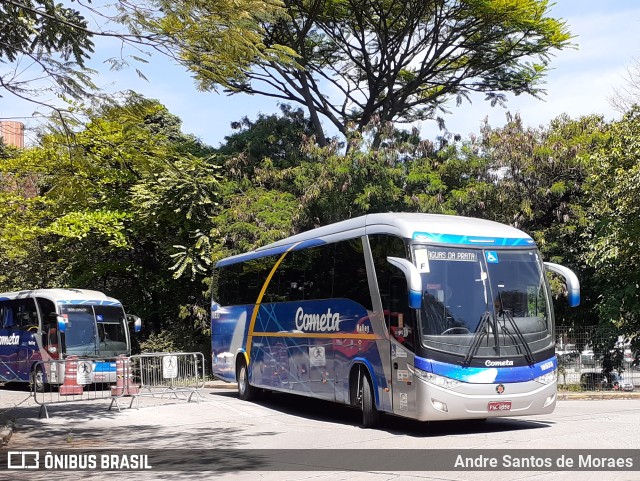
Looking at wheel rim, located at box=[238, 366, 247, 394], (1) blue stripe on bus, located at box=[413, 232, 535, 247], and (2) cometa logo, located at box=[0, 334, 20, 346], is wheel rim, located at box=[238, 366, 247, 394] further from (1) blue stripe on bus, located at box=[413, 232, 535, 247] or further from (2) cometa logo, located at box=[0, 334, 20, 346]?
(2) cometa logo, located at box=[0, 334, 20, 346]

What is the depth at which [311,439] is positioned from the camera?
43.4ft

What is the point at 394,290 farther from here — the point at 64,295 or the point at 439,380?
the point at 64,295

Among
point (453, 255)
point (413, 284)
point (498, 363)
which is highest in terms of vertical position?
point (453, 255)

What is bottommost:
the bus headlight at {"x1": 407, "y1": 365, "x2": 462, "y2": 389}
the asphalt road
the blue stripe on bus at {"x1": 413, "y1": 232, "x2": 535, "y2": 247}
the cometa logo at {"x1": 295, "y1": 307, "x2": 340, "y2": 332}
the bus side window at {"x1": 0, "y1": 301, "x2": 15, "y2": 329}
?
the asphalt road

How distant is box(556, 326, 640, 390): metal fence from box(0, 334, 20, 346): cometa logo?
18.9m

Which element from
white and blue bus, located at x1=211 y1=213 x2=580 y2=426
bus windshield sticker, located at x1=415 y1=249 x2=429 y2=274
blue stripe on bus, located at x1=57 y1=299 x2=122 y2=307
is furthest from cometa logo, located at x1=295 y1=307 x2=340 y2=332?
blue stripe on bus, located at x1=57 y1=299 x2=122 y2=307

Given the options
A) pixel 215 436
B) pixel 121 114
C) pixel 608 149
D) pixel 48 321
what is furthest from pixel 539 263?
pixel 48 321

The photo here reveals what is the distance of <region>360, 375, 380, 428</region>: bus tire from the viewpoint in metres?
14.4

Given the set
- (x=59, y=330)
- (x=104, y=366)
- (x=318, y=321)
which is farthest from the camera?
(x=104, y=366)

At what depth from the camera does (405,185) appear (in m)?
29.1

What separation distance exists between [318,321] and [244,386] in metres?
5.37

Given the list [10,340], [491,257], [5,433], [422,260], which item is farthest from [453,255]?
[10,340]

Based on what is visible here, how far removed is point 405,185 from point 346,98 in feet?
27.4

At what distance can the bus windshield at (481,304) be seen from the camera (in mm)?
12859
